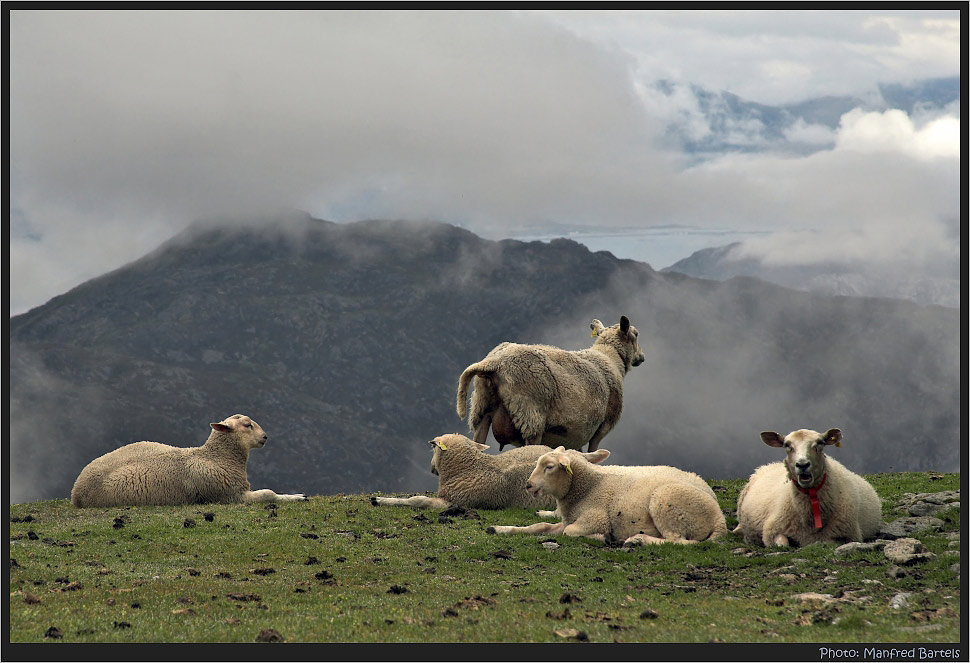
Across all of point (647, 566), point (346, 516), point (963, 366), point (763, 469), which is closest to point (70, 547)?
point (346, 516)

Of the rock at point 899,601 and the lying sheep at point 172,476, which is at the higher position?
the lying sheep at point 172,476

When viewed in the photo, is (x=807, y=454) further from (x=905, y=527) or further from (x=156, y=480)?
(x=156, y=480)

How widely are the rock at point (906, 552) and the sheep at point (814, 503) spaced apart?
1068mm

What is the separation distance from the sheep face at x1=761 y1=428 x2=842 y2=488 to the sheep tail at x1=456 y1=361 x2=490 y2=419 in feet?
30.1

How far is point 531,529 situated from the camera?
61.1 feet

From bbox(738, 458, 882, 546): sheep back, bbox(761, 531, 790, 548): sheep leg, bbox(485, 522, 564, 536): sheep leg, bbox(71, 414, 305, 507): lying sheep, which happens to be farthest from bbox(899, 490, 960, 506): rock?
bbox(71, 414, 305, 507): lying sheep

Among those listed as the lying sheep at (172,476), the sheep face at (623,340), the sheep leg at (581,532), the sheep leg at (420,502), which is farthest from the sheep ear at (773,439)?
the sheep face at (623,340)

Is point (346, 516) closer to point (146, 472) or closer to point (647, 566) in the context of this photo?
point (146, 472)

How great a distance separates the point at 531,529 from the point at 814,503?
196 inches

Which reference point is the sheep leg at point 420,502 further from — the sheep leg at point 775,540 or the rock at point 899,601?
the rock at point 899,601

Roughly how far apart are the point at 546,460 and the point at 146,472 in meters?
9.13

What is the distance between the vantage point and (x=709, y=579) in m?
14.4

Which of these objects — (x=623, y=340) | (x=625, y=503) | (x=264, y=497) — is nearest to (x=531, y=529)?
(x=625, y=503)

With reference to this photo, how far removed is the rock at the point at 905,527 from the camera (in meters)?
16.3
